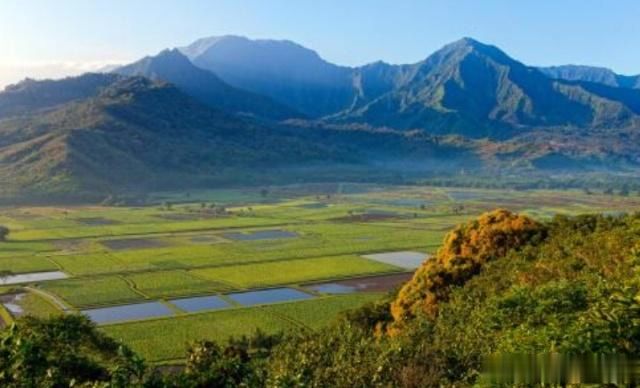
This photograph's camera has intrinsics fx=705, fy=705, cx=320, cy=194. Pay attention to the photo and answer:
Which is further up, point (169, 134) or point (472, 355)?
point (169, 134)

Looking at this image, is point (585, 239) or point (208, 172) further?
point (208, 172)

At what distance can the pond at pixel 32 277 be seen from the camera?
5631 centimetres

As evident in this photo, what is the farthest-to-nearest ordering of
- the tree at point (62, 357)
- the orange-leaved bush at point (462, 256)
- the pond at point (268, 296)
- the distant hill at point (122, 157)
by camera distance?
the distant hill at point (122, 157)
the pond at point (268, 296)
the orange-leaved bush at point (462, 256)
the tree at point (62, 357)

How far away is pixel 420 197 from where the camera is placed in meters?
135

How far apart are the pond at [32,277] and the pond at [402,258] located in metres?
28.1

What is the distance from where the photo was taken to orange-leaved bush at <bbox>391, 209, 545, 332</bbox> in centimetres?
3275

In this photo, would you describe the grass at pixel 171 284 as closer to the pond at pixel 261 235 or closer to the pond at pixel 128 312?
the pond at pixel 128 312

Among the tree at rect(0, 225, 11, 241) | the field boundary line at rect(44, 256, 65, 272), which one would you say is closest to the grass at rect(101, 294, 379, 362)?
the field boundary line at rect(44, 256, 65, 272)

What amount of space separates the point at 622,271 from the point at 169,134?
174 metres

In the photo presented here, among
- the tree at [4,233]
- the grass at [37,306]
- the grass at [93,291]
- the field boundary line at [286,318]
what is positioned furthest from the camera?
the tree at [4,233]

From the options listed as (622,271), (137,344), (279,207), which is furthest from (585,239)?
(279,207)

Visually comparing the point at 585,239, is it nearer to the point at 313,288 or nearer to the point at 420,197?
the point at 313,288

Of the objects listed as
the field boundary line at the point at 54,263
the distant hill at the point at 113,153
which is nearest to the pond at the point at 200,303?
the field boundary line at the point at 54,263

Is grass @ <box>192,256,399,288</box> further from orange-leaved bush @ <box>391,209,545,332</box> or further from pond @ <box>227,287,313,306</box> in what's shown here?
orange-leaved bush @ <box>391,209,545,332</box>
